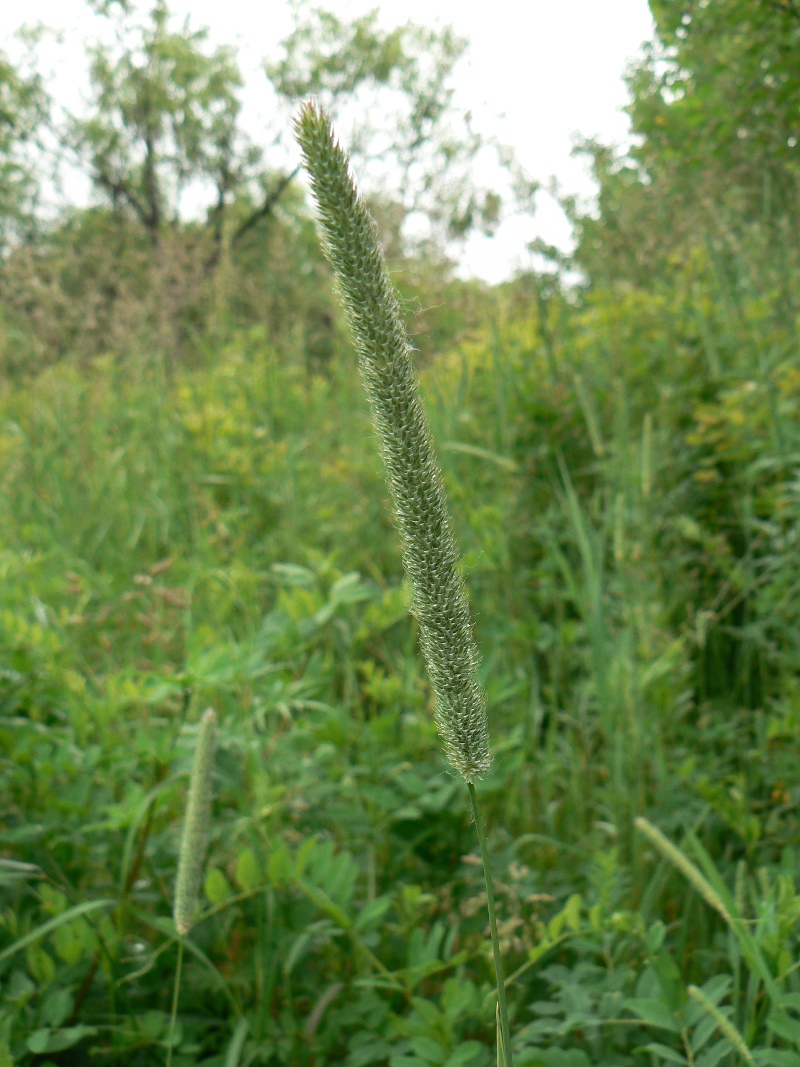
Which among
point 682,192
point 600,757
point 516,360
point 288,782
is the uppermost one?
point 682,192

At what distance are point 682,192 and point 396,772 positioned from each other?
2109 millimetres

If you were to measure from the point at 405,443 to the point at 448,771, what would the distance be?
41 cm

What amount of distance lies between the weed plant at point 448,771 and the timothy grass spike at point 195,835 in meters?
0.21

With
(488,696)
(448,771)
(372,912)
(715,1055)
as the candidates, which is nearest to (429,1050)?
(372,912)

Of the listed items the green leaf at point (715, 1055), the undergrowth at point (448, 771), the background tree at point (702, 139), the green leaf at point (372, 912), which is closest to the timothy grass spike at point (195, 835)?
the undergrowth at point (448, 771)

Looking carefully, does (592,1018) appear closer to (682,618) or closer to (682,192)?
(682,618)

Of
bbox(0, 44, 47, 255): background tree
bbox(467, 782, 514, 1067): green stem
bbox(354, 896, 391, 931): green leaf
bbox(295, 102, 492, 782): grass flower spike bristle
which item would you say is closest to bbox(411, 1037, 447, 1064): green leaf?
bbox(354, 896, 391, 931): green leaf

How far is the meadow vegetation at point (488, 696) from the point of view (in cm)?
132

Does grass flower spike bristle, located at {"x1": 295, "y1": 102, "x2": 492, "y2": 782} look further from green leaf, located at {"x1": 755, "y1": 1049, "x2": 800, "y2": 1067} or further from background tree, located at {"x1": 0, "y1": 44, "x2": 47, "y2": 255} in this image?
background tree, located at {"x1": 0, "y1": 44, "x2": 47, "y2": 255}

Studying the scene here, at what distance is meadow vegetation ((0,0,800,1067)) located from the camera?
1.32 meters

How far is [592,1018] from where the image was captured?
3.80 ft

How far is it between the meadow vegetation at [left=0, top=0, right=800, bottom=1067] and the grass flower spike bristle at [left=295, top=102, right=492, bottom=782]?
0.40 ft

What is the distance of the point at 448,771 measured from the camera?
93 centimetres

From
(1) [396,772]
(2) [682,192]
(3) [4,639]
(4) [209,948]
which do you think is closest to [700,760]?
(1) [396,772]
